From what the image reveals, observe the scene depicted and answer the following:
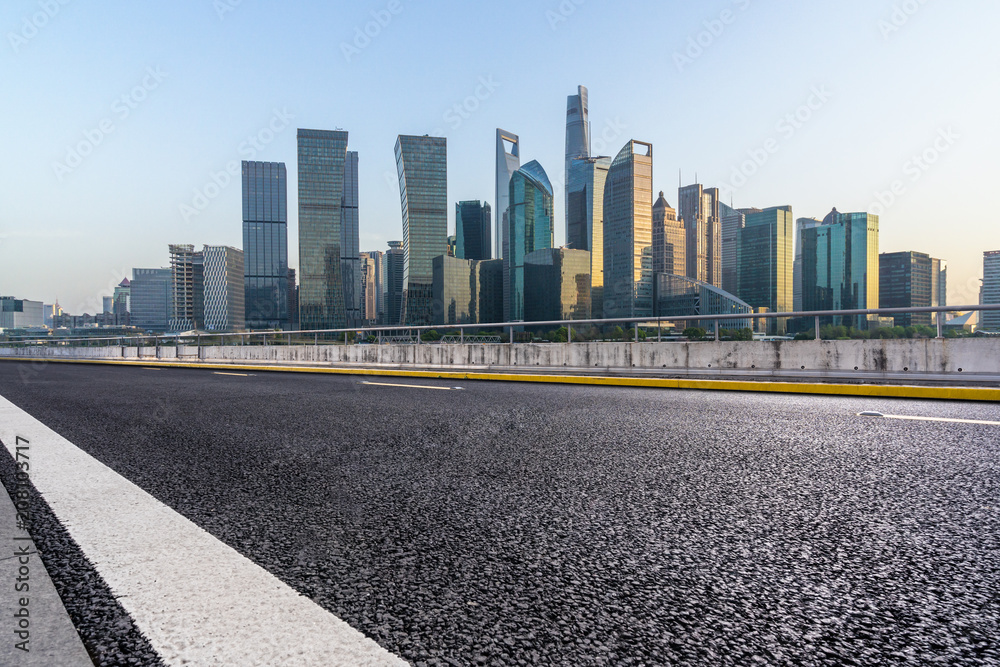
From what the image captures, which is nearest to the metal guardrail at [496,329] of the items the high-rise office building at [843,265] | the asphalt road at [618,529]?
the asphalt road at [618,529]

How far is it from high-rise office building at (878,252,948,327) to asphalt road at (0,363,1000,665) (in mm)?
186044

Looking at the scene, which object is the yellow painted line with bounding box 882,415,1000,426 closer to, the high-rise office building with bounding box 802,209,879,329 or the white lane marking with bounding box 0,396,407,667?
the white lane marking with bounding box 0,396,407,667

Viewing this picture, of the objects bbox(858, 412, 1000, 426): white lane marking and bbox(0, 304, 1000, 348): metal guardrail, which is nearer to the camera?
bbox(858, 412, 1000, 426): white lane marking

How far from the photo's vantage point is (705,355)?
11844 millimetres

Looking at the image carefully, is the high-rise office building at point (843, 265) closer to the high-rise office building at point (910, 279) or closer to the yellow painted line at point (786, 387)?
the high-rise office building at point (910, 279)

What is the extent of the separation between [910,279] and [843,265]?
62.7 ft

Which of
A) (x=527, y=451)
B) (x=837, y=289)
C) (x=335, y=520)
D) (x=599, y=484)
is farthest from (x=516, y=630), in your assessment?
(x=837, y=289)

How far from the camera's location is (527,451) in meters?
4.20

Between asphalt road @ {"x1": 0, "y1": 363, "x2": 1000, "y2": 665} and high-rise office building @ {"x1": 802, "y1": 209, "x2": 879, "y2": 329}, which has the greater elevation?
high-rise office building @ {"x1": 802, "y1": 209, "x2": 879, "y2": 329}

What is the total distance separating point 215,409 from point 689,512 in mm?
6541

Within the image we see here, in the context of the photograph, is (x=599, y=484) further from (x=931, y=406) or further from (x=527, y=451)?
(x=931, y=406)

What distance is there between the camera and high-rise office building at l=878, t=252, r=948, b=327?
15850 cm

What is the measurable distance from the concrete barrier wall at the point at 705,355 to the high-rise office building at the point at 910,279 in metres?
178

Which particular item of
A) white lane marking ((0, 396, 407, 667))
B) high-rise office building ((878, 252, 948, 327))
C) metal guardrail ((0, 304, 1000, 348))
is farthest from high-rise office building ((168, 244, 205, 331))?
high-rise office building ((878, 252, 948, 327))
